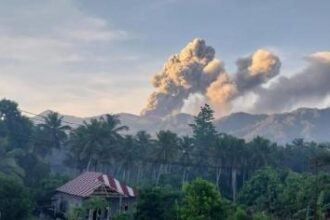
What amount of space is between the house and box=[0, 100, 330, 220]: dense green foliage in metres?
2.68

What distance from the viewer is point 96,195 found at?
52.7m

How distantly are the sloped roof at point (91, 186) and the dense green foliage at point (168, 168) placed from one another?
2589 mm

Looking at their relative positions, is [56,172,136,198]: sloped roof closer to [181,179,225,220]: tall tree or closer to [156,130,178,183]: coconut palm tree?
[181,179,225,220]: tall tree

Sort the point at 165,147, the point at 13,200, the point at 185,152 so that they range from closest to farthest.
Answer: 1. the point at 13,200
2. the point at 165,147
3. the point at 185,152

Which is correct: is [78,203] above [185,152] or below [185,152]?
below

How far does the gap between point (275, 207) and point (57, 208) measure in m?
29.6

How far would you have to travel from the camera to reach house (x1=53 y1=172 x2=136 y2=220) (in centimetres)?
5241

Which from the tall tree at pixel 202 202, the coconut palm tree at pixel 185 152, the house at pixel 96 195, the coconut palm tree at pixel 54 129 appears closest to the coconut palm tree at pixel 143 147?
the coconut palm tree at pixel 185 152

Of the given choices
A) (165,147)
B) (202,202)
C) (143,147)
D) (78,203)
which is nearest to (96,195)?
(78,203)

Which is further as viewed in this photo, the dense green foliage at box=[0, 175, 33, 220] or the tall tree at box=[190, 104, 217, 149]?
the tall tree at box=[190, 104, 217, 149]

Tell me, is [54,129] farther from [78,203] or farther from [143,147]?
[78,203]

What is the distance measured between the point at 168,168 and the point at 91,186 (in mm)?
57662

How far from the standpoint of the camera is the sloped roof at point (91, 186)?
52.8 m

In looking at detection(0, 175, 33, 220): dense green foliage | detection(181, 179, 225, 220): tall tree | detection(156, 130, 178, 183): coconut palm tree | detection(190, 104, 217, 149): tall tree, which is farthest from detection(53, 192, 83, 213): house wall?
detection(190, 104, 217, 149): tall tree
